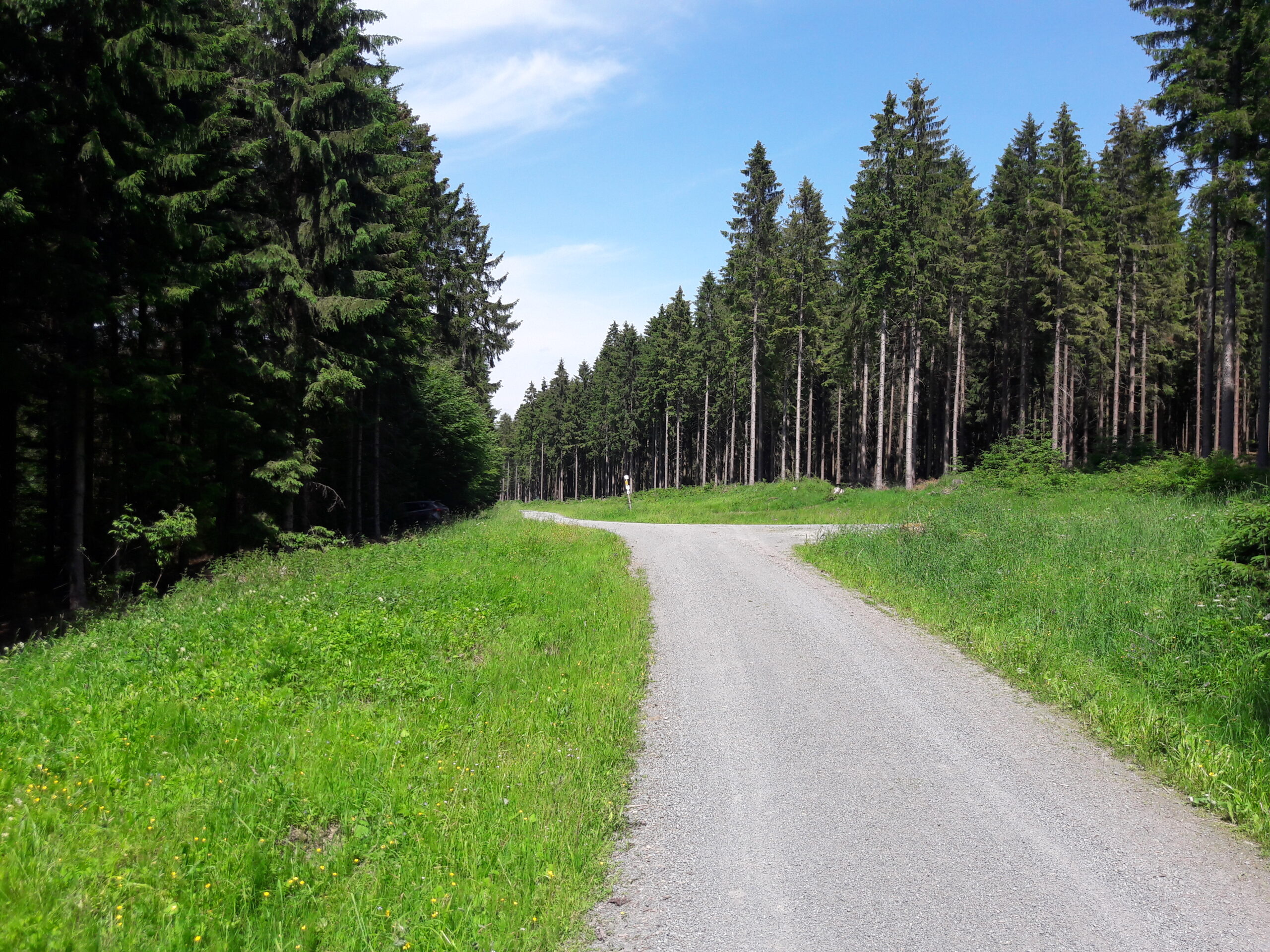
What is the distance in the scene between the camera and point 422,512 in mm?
33500

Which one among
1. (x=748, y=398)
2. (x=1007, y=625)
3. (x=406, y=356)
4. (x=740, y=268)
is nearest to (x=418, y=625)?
(x=1007, y=625)

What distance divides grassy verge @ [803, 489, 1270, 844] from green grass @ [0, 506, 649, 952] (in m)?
4.39

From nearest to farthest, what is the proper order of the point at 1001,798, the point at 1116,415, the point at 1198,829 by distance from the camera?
the point at 1198,829 < the point at 1001,798 < the point at 1116,415

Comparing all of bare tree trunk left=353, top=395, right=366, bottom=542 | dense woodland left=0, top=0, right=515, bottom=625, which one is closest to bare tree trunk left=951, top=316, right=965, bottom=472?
dense woodland left=0, top=0, right=515, bottom=625

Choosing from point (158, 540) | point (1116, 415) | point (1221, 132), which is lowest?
point (158, 540)

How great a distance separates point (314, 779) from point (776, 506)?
97.1 feet

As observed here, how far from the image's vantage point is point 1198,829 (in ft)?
15.0

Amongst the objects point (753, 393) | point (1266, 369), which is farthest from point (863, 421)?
point (1266, 369)

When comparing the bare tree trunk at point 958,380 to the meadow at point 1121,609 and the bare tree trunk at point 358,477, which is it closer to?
the meadow at point 1121,609

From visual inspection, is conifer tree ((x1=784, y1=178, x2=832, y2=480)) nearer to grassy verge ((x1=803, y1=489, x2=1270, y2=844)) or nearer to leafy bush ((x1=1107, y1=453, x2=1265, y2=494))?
leafy bush ((x1=1107, y1=453, x2=1265, y2=494))

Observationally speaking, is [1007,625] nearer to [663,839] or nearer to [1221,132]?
[663,839]

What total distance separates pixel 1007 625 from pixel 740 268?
121 feet

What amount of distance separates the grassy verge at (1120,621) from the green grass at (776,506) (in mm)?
6951

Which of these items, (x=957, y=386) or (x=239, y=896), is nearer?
(x=239, y=896)
